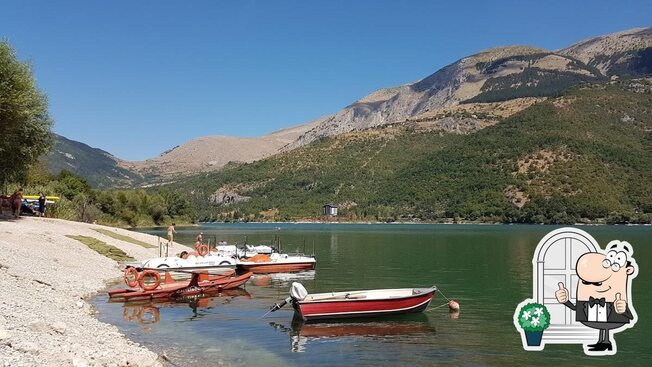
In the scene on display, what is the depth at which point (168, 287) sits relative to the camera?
1211 inches

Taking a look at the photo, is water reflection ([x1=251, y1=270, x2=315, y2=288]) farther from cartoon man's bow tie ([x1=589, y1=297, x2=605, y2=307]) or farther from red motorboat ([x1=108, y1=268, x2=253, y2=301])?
cartoon man's bow tie ([x1=589, y1=297, x2=605, y2=307])

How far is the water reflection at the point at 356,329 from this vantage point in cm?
2192

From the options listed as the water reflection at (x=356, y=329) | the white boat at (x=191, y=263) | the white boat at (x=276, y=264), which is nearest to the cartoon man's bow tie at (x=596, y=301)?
the water reflection at (x=356, y=329)

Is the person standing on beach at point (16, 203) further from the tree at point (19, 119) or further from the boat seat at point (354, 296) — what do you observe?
the boat seat at point (354, 296)

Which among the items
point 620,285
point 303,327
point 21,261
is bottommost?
point 303,327

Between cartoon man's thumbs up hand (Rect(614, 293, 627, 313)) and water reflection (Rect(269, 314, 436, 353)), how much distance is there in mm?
12648

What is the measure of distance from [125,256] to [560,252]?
1735 inches

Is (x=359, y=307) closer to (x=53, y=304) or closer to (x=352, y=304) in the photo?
(x=352, y=304)

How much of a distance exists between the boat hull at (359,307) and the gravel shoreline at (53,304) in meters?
8.23

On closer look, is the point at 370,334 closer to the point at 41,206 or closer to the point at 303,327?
the point at 303,327

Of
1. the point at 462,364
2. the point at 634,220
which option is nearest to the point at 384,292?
the point at 462,364

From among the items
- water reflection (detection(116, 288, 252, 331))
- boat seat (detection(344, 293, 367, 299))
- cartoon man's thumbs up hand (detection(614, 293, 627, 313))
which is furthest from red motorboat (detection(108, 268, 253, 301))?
cartoon man's thumbs up hand (detection(614, 293, 627, 313))

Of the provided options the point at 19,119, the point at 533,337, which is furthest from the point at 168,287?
the point at 533,337

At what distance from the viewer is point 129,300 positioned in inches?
1149
